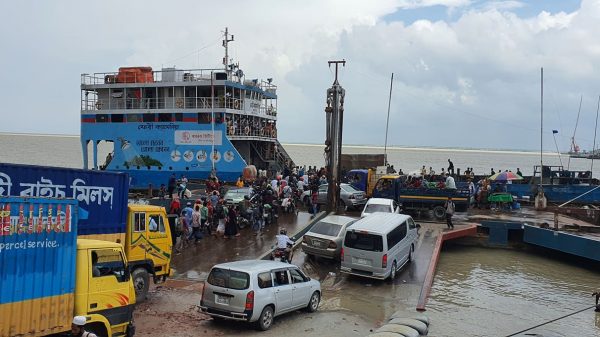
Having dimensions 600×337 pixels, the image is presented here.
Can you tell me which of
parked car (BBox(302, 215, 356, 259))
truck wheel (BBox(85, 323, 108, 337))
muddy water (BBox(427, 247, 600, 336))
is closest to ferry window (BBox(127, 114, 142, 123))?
parked car (BBox(302, 215, 356, 259))

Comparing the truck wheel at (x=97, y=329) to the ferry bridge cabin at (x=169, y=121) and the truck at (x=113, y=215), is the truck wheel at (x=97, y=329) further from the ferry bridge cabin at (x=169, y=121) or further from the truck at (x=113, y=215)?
the ferry bridge cabin at (x=169, y=121)

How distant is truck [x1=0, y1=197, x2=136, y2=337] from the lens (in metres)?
7.58

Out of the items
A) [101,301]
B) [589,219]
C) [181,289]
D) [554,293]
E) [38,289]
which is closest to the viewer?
[38,289]

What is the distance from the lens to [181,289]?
13398 mm

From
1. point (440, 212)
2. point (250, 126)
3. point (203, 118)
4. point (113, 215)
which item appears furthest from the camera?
point (250, 126)

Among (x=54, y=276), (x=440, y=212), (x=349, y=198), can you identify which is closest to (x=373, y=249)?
(x=54, y=276)

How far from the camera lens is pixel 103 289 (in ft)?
28.3

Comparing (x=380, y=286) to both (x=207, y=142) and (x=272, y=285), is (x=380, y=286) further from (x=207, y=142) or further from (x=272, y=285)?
(x=207, y=142)

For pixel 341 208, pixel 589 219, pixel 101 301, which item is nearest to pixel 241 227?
pixel 341 208

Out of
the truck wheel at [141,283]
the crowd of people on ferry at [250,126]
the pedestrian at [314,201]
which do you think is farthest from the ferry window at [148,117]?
the truck wheel at [141,283]

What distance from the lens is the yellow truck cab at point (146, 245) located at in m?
12.2

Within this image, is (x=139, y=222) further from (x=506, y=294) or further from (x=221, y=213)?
(x=506, y=294)

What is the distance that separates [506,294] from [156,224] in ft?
34.2

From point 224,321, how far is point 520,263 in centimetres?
1410
